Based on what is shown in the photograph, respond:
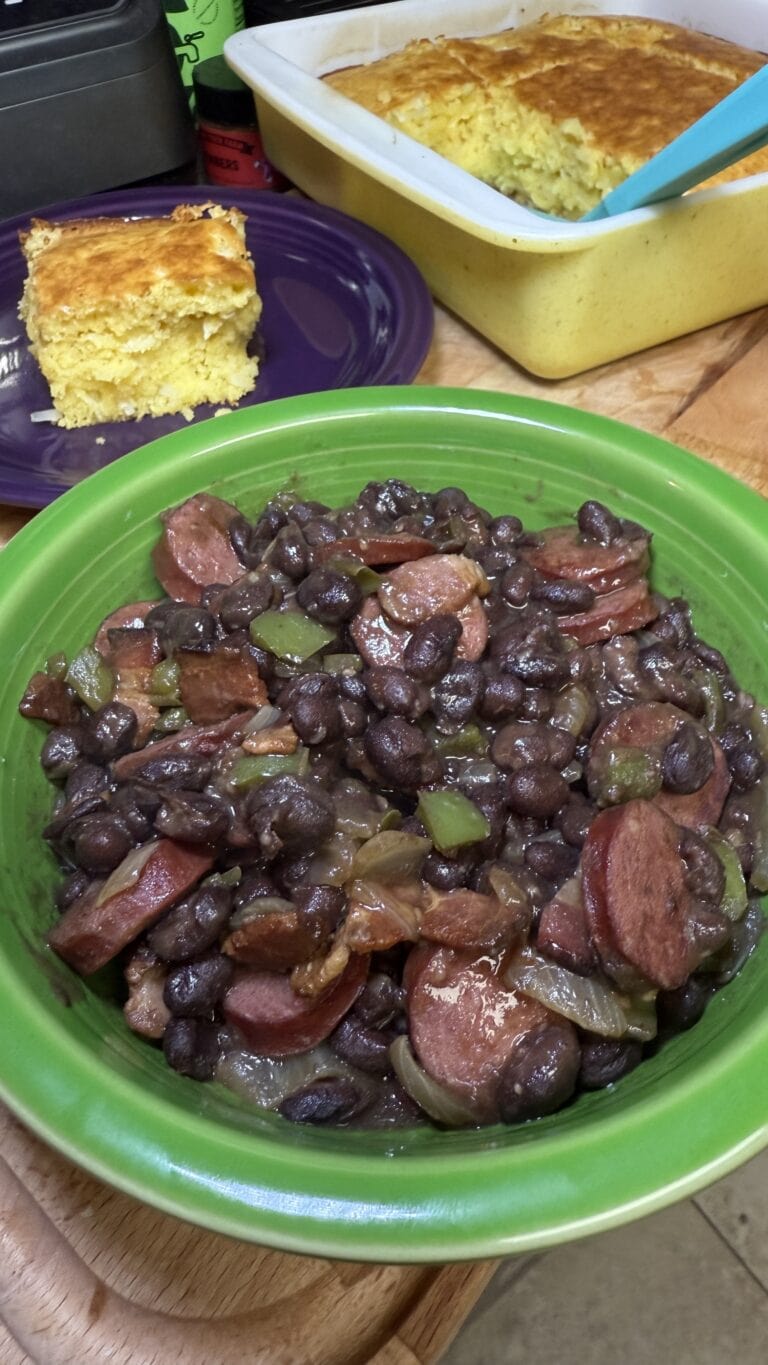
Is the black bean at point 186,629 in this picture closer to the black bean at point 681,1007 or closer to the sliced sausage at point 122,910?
the sliced sausage at point 122,910

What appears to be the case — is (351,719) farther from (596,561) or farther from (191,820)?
(596,561)

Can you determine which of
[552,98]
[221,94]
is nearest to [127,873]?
[552,98]

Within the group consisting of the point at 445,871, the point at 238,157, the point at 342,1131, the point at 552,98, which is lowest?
the point at 342,1131

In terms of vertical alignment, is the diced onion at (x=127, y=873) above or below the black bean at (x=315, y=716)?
below

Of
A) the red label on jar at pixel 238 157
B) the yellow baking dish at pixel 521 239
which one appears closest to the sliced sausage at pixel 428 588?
the yellow baking dish at pixel 521 239

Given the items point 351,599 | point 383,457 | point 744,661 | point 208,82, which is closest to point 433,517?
point 383,457

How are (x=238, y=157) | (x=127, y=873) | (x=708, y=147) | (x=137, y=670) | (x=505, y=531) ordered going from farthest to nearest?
(x=238, y=157) < (x=708, y=147) < (x=505, y=531) < (x=137, y=670) < (x=127, y=873)

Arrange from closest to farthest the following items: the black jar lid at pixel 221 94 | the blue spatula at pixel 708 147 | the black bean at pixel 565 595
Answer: the black bean at pixel 565 595 → the blue spatula at pixel 708 147 → the black jar lid at pixel 221 94
